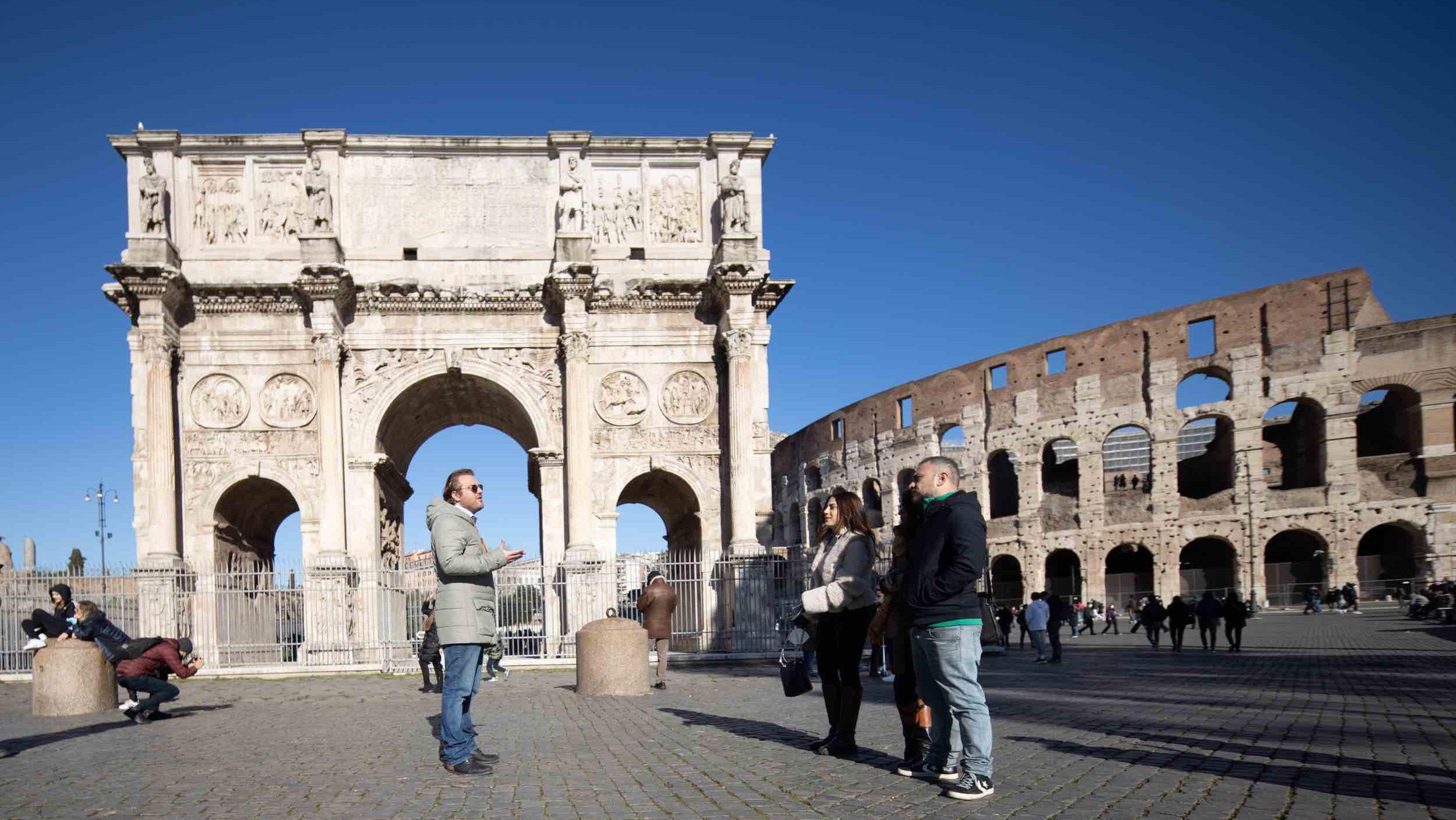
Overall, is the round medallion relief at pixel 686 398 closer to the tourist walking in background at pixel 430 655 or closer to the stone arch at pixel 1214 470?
the tourist walking in background at pixel 430 655

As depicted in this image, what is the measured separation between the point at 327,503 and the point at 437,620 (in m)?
14.1

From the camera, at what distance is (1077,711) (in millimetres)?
8711

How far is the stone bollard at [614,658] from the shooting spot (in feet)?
35.8

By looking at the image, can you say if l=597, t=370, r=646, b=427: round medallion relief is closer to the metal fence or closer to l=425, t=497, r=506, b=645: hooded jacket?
the metal fence

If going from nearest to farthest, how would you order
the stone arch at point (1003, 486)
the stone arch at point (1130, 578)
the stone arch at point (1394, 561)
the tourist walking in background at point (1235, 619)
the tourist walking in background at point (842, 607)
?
the tourist walking in background at point (842, 607) < the tourist walking in background at point (1235, 619) < the stone arch at point (1394, 561) < the stone arch at point (1130, 578) < the stone arch at point (1003, 486)

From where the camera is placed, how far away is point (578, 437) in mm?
19453

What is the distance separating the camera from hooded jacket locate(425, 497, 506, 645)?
5637 millimetres

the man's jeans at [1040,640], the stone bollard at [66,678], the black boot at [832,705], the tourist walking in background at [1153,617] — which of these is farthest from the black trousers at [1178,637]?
the stone bollard at [66,678]

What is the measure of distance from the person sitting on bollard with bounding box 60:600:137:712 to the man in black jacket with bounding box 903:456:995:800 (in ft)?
24.7

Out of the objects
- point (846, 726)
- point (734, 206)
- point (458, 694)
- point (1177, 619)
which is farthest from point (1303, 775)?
point (734, 206)

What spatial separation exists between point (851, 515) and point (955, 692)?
1404mm

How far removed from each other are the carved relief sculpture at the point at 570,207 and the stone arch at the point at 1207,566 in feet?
79.2

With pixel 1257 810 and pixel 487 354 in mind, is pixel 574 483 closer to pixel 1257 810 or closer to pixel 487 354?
pixel 487 354

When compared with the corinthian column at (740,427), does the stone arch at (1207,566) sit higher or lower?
lower
